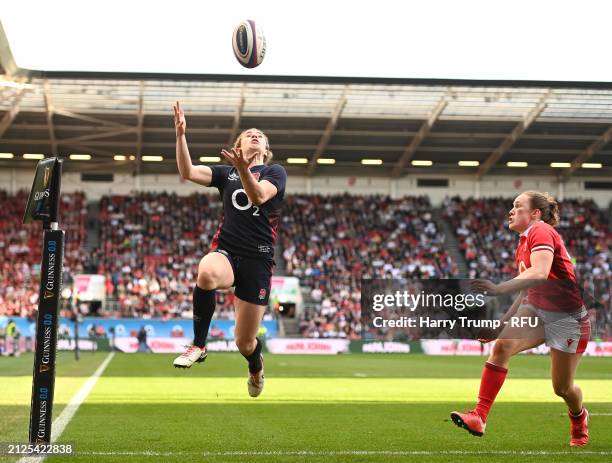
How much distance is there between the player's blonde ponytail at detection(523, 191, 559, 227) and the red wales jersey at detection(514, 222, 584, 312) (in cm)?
18

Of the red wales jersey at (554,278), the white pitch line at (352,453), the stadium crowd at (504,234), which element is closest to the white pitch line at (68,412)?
the white pitch line at (352,453)

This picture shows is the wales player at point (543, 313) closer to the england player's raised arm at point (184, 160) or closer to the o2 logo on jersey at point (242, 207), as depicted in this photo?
the o2 logo on jersey at point (242, 207)

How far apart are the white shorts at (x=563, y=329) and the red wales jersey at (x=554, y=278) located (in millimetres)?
57

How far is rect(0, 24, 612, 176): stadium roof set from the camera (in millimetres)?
45625

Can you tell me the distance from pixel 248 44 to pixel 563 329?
1004cm

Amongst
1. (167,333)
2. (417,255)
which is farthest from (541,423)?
(417,255)

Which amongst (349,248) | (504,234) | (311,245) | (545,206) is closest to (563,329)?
(545,206)

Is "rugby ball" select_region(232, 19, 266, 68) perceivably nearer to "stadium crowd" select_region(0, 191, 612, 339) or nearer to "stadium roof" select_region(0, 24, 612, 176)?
"stadium roof" select_region(0, 24, 612, 176)

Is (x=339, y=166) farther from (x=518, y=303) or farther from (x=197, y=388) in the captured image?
(x=518, y=303)

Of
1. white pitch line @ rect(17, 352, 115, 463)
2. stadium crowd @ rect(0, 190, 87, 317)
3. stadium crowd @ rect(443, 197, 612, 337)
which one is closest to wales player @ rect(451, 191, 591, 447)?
white pitch line @ rect(17, 352, 115, 463)

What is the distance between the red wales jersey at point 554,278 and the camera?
9.01m

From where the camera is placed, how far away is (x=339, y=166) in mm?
58438

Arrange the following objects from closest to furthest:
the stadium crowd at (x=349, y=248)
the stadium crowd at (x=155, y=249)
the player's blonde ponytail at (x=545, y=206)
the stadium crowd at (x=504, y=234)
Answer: the player's blonde ponytail at (x=545, y=206) → the stadium crowd at (x=155, y=249) → the stadium crowd at (x=349, y=248) → the stadium crowd at (x=504, y=234)

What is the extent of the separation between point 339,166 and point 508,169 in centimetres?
1044
